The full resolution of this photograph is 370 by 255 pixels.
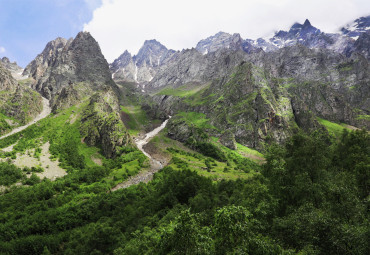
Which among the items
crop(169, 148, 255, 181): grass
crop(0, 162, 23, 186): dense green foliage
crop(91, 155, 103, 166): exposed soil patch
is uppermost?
crop(0, 162, 23, 186): dense green foliage

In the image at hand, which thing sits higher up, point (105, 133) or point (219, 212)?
point (105, 133)

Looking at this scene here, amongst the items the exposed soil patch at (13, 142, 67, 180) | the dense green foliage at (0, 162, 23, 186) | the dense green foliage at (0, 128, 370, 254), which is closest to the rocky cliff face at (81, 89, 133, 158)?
the exposed soil patch at (13, 142, 67, 180)

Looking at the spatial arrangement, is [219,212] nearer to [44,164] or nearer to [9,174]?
[9,174]

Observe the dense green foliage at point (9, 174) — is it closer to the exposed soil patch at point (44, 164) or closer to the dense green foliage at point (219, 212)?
the exposed soil patch at point (44, 164)

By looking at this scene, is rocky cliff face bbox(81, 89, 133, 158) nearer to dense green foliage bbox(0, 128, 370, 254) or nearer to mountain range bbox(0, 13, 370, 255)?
mountain range bbox(0, 13, 370, 255)

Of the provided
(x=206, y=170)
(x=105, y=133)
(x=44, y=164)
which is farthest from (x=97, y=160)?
(x=206, y=170)

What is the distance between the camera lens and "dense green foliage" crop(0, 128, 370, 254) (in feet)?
66.5

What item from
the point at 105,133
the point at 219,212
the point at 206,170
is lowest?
the point at 206,170

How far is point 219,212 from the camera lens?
2198 centimetres

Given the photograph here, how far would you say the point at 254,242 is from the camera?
1981 centimetres

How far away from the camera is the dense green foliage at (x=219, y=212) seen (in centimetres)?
2028

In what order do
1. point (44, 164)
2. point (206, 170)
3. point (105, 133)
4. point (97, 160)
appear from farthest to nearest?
point (105, 133), point (97, 160), point (206, 170), point (44, 164)

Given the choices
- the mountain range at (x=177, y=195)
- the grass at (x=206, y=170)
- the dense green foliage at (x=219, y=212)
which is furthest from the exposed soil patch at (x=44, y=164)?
the grass at (x=206, y=170)

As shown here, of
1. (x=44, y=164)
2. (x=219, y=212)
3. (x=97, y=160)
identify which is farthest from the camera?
(x=97, y=160)
